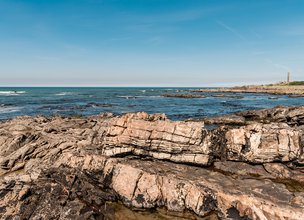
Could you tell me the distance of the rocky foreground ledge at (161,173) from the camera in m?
11.8

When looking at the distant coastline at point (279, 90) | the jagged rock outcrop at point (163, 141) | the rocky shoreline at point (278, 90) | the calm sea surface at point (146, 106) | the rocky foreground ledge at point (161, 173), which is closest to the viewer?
the rocky foreground ledge at point (161, 173)

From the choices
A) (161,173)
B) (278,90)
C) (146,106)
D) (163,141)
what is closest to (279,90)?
(278,90)

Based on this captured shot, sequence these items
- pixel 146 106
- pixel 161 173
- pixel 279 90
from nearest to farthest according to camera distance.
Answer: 1. pixel 161 173
2. pixel 146 106
3. pixel 279 90

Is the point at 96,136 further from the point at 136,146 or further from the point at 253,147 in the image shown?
the point at 253,147

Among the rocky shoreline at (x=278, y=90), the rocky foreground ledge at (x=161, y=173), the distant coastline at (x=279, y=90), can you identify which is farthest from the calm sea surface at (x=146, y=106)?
the distant coastline at (x=279, y=90)

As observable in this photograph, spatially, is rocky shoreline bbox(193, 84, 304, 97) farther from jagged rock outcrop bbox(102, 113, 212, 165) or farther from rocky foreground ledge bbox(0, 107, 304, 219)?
jagged rock outcrop bbox(102, 113, 212, 165)

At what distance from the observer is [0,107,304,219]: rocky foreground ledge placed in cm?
1182

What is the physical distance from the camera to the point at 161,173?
13680 mm

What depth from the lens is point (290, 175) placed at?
14109 millimetres

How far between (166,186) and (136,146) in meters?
3.88

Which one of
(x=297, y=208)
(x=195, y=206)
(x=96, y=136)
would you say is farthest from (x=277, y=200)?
(x=96, y=136)

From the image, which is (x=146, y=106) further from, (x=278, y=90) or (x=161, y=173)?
(x=278, y=90)

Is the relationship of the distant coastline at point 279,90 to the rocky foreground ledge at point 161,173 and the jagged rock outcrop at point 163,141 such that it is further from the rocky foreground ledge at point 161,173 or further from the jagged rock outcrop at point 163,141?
the jagged rock outcrop at point 163,141

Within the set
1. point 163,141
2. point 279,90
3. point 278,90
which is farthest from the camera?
point 278,90
